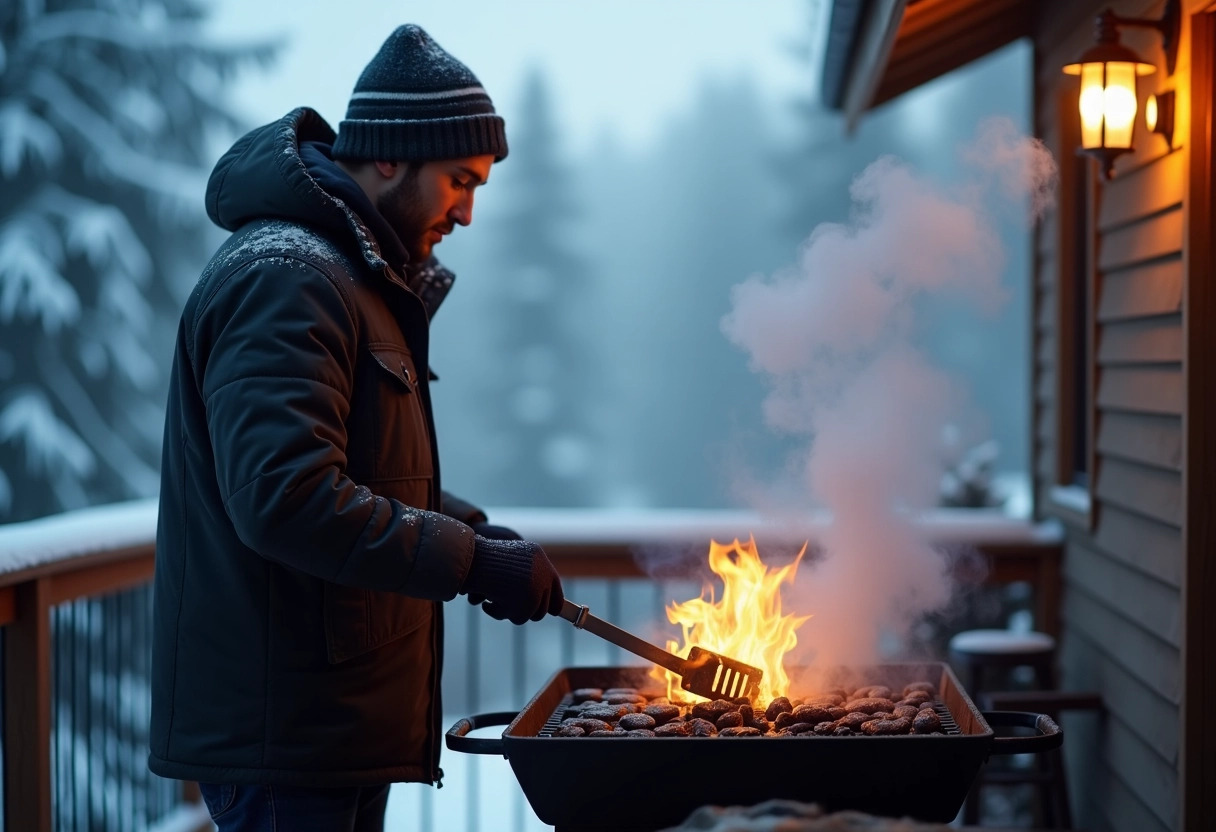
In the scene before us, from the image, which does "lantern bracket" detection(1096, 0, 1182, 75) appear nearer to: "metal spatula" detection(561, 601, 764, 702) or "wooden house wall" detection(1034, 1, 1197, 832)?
"wooden house wall" detection(1034, 1, 1197, 832)

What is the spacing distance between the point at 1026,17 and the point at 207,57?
9.84m

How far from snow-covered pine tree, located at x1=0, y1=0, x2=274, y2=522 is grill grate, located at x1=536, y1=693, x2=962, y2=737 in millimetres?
9285

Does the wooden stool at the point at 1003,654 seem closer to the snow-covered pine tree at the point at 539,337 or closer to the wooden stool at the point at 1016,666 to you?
the wooden stool at the point at 1016,666

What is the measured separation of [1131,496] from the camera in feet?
10.1

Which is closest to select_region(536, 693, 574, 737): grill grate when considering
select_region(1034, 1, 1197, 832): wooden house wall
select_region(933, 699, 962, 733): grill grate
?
select_region(933, 699, 962, 733): grill grate

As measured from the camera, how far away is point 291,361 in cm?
173

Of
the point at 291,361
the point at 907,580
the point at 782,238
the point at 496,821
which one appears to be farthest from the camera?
the point at 782,238

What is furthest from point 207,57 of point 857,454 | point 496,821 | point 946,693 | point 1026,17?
point 946,693

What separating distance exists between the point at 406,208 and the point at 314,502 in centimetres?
65

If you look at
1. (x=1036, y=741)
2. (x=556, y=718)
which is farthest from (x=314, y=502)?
(x=1036, y=741)

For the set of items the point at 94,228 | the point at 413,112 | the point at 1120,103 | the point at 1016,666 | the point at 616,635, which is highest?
the point at 94,228

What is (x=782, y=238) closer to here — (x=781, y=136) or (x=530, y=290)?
(x=781, y=136)

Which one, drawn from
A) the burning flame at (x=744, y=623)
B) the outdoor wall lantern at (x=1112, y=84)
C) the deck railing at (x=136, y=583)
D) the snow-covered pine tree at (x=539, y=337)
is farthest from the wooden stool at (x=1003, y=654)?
the snow-covered pine tree at (x=539, y=337)

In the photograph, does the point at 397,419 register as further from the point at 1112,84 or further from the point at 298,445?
the point at 1112,84
